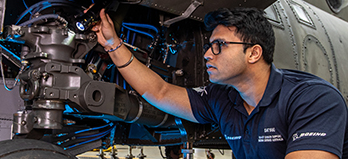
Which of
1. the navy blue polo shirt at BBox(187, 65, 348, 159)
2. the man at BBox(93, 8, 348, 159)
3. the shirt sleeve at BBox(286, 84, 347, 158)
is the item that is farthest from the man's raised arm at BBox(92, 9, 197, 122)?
the shirt sleeve at BBox(286, 84, 347, 158)

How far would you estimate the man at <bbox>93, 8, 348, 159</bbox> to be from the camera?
1.61 metres

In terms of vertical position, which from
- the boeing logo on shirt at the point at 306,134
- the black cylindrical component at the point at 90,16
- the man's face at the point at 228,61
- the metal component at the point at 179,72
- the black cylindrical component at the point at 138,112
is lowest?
the black cylindrical component at the point at 138,112

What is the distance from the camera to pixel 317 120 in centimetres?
160

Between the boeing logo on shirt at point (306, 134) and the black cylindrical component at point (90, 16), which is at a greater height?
the black cylindrical component at point (90, 16)

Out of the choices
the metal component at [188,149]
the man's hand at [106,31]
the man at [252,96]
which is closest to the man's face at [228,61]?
the man at [252,96]

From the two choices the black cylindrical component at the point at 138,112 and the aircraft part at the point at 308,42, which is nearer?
the black cylindrical component at the point at 138,112

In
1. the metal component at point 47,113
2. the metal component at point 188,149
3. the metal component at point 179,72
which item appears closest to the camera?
the metal component at point 47,113

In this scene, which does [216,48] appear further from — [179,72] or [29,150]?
[29,150]

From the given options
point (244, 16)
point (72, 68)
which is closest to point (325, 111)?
point (244, 16)

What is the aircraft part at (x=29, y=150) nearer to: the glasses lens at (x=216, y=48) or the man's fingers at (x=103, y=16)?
the man's fingers at (x=103, y=16)

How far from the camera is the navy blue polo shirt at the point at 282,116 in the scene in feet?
5.17

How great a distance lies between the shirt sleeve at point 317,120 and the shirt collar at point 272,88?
18 centimetres

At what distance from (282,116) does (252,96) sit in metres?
0.30

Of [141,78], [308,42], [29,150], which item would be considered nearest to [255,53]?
[141,78]
